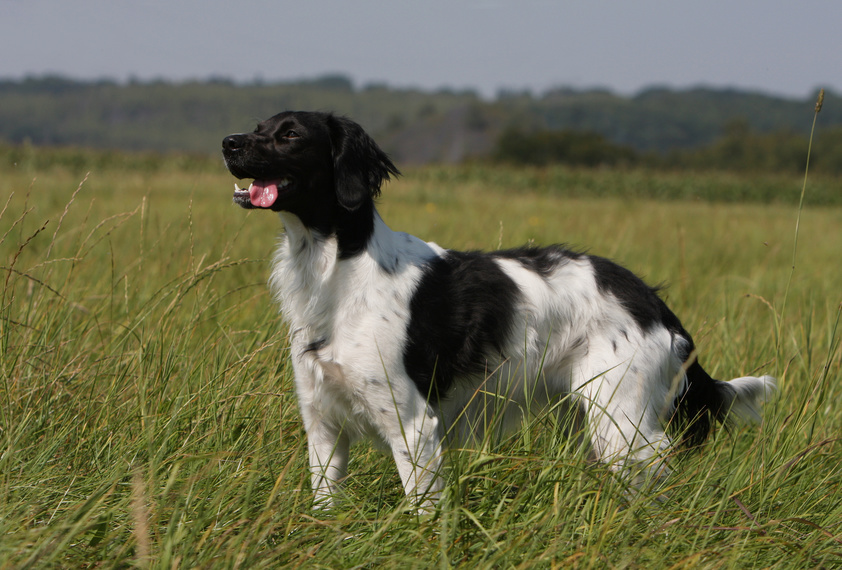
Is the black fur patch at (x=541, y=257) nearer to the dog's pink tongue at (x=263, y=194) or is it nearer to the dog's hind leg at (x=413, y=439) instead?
the dog's hind leg at (x=413, y=439)

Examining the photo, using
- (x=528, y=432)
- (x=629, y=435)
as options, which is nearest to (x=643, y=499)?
(x=528, y=432)

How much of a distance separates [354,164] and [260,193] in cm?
37

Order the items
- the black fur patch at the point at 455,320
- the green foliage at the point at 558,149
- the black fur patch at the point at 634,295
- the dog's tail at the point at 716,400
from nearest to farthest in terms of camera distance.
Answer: the black fur patch at the point at 455,320 < the black fur patch at the point at 634,295 < the dog's tail at the point at 716,400 < the green foliage at the point at 558,149

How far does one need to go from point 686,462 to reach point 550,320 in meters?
0.75

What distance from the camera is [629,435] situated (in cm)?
270

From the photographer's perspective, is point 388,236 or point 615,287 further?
point 615,287

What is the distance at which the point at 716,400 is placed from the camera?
9.77ft

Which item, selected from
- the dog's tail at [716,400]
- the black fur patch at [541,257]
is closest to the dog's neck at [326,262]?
the black fur patch at [541,257]

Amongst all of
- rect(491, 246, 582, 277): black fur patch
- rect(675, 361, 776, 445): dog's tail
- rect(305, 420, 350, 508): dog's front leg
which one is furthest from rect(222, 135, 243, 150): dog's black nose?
rect(675, 361, 776, 445): dog's tail

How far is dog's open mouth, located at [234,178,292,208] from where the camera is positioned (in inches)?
95.5

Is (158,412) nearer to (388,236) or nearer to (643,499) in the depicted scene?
(388,236)

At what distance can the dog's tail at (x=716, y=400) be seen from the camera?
9.66 feet

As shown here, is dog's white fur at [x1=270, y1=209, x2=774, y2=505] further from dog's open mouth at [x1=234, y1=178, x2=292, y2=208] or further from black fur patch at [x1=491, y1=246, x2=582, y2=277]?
dog's open mouth at [x1=234, y1=178, x2=292, y2=208]

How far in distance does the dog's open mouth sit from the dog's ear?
0.22 metres
